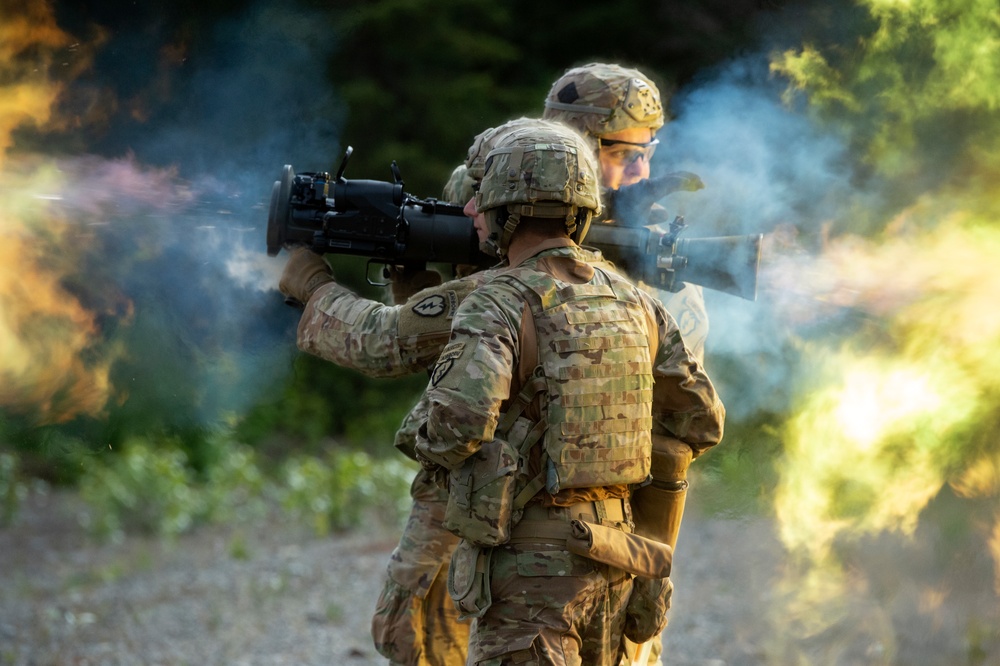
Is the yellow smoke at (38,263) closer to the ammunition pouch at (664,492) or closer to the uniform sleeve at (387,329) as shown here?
the uniform sleeve at (387,329)

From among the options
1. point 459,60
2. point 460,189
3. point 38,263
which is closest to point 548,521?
point 460,189

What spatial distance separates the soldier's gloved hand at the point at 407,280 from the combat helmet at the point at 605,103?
0.71 metres

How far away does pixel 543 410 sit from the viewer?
295 cm

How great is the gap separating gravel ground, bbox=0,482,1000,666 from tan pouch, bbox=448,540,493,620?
10.8ft

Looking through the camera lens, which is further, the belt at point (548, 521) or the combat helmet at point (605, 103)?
the combat helmet at point (605, 103)

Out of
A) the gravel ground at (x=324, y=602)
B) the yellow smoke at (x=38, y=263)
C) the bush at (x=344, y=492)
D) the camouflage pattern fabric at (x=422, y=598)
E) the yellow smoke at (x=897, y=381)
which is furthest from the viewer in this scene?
the bush at (x=344, y=492)

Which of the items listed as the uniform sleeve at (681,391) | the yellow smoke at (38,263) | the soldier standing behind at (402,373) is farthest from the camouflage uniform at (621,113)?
the yellow smoke at (38,263)

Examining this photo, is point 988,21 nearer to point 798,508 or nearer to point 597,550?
point 798,508

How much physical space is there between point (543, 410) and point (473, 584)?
0.47 meters

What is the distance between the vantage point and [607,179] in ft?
13.2

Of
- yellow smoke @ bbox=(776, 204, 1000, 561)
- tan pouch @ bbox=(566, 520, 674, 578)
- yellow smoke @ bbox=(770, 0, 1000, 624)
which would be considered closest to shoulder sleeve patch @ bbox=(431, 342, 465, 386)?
tan pouch @ bbox=(566, 520, 674, 578)

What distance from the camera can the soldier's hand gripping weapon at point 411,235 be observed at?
370 centimetres

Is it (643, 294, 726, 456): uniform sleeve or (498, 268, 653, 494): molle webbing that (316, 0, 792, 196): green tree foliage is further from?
(498, 268, 653, 494): molle webbing

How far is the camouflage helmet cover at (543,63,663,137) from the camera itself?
13.0 feet
